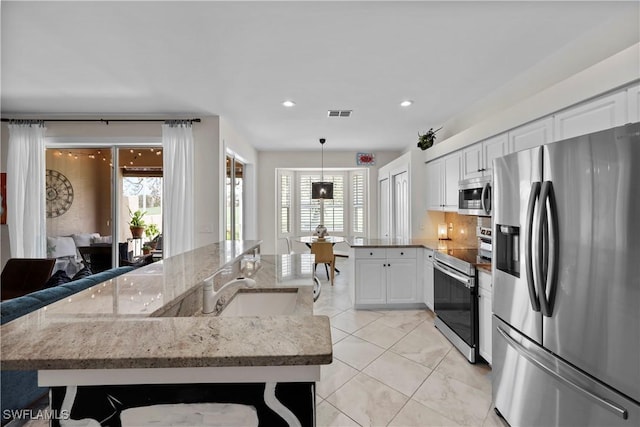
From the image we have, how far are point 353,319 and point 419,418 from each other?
164 cm

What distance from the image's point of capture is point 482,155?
2918 mm

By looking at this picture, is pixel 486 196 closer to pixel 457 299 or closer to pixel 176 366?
pixel 457 299

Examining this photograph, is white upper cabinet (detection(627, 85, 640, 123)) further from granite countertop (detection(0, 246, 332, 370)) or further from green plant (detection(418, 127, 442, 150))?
green plant (detection(418, 127, 442, 150))

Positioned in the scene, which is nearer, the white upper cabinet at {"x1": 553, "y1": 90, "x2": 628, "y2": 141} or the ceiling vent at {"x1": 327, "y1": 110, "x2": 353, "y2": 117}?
the white upper cabinet at {"x1": 553, "y1": 90, "x2": 628, "y2": 141}

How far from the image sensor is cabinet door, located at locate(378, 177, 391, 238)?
5544mm

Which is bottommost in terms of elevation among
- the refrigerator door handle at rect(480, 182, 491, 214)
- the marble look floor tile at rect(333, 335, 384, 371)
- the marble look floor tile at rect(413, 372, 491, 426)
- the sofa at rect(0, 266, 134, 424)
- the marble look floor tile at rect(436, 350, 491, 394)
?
the marble look floor tile at rect(413, 372, 491, 426)

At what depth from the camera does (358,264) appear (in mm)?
3713

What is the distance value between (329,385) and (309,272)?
880 mm

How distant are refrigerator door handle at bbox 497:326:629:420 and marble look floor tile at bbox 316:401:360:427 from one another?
107 cm

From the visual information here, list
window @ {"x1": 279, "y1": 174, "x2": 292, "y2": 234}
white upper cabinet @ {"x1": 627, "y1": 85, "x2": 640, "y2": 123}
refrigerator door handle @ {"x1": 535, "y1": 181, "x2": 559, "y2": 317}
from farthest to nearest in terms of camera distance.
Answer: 1. window @ {"x1": 279, "y1": 174, "x2": 292, "y2": 234}
2. white upper cabinet @ {"x1": 627, "y1": 85, "x2": 640, "y2": 123}
3. refrigerator door handle @ {"x1": 535, "y1": 181, "x2": 559, "y2": 317}

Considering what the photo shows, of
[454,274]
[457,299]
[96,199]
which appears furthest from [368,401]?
[96,199]

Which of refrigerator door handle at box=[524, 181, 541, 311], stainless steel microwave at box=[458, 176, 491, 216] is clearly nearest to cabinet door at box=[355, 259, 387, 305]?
stainless steel microwave at box=[458, 176, 491, 216]

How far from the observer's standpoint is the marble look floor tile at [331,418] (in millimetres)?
1789

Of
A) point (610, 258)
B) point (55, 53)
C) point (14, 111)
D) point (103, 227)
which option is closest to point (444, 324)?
point (610, 258)
